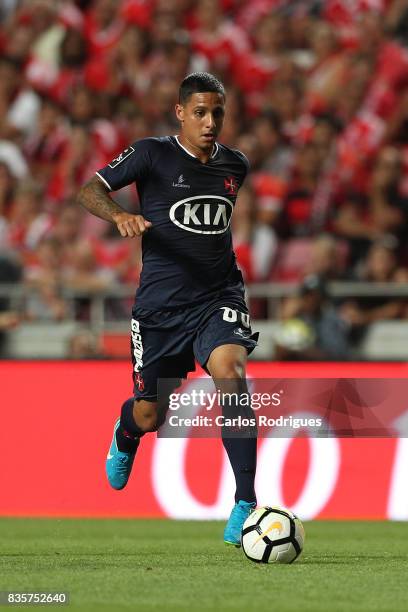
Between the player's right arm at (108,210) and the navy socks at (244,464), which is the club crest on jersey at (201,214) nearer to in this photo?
the player's right arm at (108,210)

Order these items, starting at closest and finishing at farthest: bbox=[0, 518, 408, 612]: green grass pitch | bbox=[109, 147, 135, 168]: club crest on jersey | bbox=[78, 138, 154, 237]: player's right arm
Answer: bbox=[0, 518, 408, 612]: green grass pitch < bbox=[78, 138, 154, 237]: player's right arm < bbox=[109, 147, 135, 168]: club crest on jersey

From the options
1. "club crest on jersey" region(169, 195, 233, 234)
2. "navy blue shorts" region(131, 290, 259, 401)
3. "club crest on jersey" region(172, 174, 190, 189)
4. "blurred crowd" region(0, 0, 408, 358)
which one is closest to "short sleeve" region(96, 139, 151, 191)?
"club crest on jersey" region(172, 174, 190, 189)

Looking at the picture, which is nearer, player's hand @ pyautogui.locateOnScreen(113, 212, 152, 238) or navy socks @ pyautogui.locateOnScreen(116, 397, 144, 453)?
player's hand @ pyautogui.locateOnScreen(113, 212, 152, 238)

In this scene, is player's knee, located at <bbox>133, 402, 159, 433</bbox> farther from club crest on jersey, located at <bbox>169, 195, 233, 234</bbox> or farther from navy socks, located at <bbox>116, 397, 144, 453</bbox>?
club crest on jersey, located at <bbox>169, 195, 233, 234</bbox>

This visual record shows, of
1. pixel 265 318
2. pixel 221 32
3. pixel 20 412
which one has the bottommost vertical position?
pixel 20 412

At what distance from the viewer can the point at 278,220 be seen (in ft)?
42.5

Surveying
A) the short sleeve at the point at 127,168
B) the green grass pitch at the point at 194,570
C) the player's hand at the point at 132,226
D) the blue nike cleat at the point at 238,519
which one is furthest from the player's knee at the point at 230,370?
the short sleeve at the point at 127,168

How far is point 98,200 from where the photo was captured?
7125 millimetres

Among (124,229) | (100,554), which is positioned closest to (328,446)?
(100,554)

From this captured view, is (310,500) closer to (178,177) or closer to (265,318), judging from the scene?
(265,318)

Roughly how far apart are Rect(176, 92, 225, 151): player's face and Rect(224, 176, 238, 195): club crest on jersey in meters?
0.24

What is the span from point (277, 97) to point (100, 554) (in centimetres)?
800

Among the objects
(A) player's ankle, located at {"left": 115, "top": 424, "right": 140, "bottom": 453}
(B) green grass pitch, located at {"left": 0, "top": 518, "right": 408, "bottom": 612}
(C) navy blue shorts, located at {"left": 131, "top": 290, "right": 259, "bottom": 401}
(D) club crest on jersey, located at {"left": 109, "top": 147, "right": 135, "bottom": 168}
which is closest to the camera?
(B) green grass pitch, located at {"left": 0, "top": 518, "right": 408, "bottom": 612}

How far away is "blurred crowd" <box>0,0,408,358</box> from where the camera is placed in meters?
12.5
